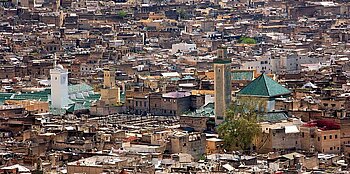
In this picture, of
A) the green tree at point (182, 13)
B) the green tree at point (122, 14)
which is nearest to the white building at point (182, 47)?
the green tree at point (122, 14)

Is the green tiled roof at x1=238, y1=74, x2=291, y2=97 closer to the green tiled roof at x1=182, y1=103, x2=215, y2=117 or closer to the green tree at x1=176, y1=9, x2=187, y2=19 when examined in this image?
the green tiled roof at x1=182, y1=103, x2=215, y2=117

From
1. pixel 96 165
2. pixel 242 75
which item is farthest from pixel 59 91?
pixel 96 165

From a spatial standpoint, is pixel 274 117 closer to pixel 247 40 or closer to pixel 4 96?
pixel 4 96

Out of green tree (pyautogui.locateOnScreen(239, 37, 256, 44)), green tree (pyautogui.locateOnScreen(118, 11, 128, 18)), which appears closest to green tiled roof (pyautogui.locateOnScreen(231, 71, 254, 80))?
green tree (pyautogui.locateOnScreen(239, 37, 256, 44))

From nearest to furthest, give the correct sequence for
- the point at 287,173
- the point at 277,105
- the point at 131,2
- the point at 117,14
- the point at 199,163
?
the point at 287,173 < the point at 199,163 < the point at 277,105 < the point at 117,14 < the point at 131,2

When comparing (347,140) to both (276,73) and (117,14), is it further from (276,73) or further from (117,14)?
(117,14)

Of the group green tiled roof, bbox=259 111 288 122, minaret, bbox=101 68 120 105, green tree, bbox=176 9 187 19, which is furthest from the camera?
green tree, bbox=176 9 187 19

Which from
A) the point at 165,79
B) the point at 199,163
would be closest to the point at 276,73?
the point at 165,79
